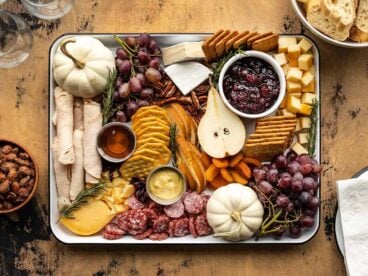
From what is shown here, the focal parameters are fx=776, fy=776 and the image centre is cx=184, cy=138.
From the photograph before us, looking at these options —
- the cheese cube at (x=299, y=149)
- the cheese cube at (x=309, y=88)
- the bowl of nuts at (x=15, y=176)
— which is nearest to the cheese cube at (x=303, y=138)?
the cheese cube at (x=299, y=149)

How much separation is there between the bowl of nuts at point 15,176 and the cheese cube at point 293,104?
669mm

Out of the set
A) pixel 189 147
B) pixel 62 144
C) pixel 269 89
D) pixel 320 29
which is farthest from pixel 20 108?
pixel 320 29

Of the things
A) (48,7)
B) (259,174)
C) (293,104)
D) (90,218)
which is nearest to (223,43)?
(293,104)

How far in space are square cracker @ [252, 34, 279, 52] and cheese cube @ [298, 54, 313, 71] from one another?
0.25ft

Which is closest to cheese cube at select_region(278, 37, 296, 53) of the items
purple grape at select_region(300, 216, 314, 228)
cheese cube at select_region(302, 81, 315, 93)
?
Answer: cheese cube at select_region(302, 81, 315, 93)

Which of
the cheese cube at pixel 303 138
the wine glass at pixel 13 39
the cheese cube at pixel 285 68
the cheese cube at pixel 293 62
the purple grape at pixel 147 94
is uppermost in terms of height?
the wine glass at pixel 13 39

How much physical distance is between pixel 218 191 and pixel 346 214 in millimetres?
336

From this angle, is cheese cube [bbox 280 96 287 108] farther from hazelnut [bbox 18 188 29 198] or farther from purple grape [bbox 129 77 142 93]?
hazelnut [bbox 18 188 29 198]

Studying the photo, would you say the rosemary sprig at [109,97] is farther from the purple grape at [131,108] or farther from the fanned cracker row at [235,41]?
the fanned cracker row at [235,41]

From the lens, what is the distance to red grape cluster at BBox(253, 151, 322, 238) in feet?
6.38

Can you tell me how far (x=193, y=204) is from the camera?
6.54ft

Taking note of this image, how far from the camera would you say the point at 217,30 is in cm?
206

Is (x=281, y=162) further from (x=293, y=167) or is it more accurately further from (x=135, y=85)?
(x=135, y=85)

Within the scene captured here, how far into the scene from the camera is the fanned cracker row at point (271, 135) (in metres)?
1.95
